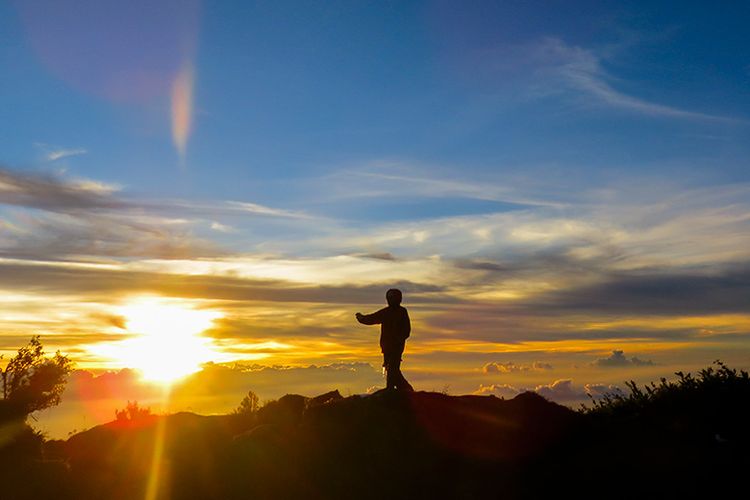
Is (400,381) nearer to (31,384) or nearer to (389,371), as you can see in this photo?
(389,371)

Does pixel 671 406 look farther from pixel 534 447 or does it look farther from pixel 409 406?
pixel 409 406

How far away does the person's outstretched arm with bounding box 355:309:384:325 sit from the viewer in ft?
89.6

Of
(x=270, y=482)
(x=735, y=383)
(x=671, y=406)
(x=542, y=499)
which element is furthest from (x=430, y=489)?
(x=735, y=383)

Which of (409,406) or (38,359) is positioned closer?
(409,406)

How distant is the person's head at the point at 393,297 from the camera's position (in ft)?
89.6

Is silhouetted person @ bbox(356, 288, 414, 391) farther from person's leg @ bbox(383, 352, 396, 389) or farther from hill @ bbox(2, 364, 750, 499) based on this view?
hill @ bbox(2, 364, 750, 499)

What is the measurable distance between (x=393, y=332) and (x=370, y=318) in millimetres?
993

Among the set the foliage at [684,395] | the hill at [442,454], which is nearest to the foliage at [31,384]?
the hill at [442,454]

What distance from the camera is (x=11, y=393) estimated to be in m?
35.4

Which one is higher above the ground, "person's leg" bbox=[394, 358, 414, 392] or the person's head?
the person's head

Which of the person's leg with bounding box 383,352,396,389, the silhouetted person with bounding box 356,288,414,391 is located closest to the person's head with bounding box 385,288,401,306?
the silhouetted person with bounding box 356,288,414,391

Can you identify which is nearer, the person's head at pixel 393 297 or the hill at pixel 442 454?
the hill at pixel 442 454

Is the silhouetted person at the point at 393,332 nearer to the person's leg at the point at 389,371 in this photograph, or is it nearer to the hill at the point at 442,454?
the person's leg at the point at 389,371

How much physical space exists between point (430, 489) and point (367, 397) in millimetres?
4282
